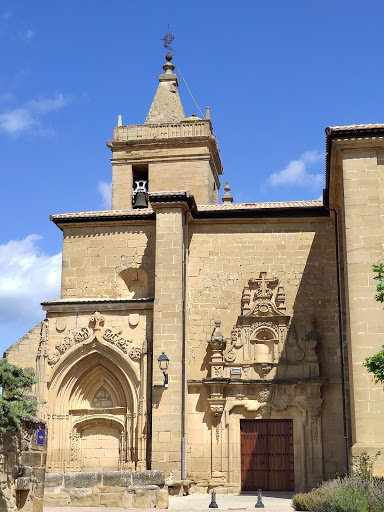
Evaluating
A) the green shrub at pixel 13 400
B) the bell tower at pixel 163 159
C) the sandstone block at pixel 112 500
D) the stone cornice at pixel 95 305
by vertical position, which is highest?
the bell tower at pixel 163 159

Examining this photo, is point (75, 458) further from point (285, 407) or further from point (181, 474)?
point (285, 407)

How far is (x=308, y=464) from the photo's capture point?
1875 cm

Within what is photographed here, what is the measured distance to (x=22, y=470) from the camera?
36.1ft

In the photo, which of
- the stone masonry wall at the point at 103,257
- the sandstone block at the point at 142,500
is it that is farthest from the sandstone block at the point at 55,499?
the stone masonry wall at the point at 103,257

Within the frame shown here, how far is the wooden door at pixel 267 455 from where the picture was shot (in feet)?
62.5

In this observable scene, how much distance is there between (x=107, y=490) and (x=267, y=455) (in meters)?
7.00

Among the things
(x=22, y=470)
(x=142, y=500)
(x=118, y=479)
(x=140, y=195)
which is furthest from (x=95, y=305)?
(x=22, y=470)

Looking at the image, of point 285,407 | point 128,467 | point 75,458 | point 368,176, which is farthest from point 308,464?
point 368,176

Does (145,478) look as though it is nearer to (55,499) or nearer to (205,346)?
(55,499)

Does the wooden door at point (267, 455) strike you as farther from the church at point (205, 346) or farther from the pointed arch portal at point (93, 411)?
the pointed arch portal at point (93, 411)

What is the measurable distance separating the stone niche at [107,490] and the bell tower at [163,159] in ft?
43.3

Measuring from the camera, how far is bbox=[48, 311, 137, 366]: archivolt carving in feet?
63.4

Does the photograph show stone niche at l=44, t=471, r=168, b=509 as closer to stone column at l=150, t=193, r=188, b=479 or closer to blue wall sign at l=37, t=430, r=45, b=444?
blue wall sign at l=37, t=430, r=45, b=444

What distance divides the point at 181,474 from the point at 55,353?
450cm
